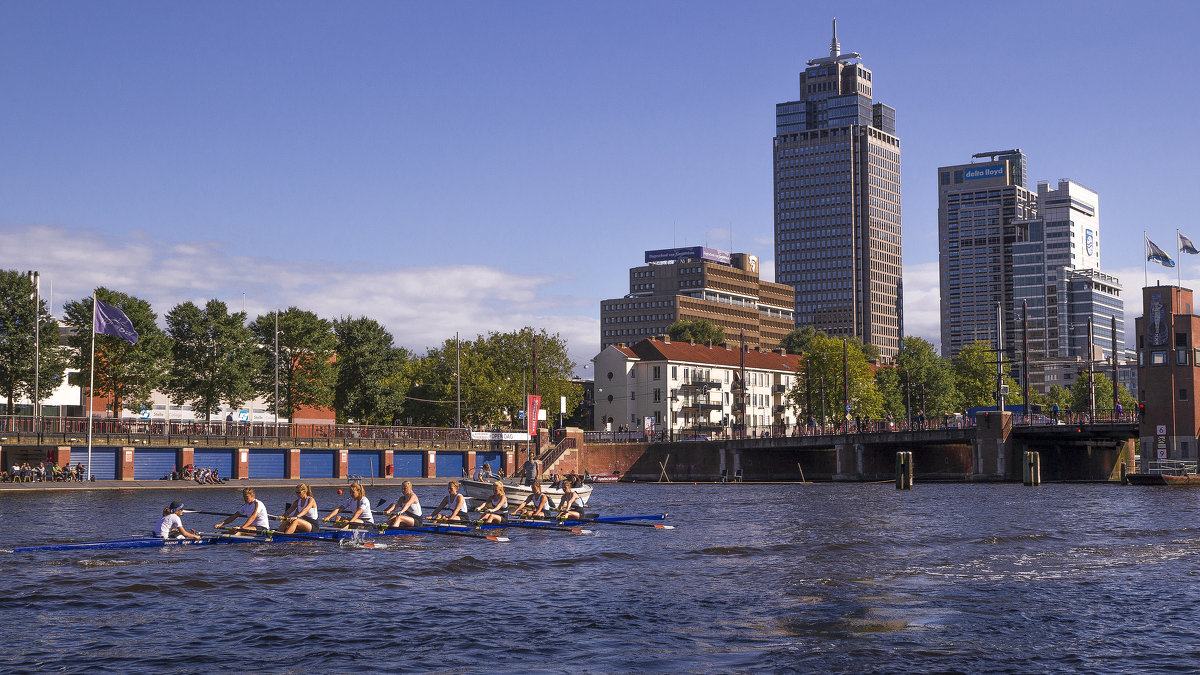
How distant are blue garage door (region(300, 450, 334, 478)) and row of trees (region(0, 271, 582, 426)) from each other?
262 inches

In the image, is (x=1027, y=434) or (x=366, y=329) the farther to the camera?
(x=366, y=329)

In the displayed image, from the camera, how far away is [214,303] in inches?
3871

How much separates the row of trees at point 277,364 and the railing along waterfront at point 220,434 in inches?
143

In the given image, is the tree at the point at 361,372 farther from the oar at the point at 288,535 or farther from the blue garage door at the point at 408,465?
the oar at the point at 288,535

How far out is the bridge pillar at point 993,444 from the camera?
102 meters

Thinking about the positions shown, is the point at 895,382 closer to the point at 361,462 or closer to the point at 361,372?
the point at 361,372

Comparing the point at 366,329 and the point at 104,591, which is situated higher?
the point at 366,329

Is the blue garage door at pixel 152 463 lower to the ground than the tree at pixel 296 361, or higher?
lower

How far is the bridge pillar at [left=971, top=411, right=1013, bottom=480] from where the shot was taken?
4023 inches

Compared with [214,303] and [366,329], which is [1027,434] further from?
[214,303]

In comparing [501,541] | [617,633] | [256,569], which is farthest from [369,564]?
[617,633]

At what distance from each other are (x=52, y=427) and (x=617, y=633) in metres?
72.1

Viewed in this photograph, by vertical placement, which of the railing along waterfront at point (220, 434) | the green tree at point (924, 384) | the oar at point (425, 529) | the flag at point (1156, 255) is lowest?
the oar at point (425, 529)

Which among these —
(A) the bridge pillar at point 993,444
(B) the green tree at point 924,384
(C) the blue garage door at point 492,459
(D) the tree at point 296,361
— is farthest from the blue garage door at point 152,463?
(B) the green tree at point 924,384
